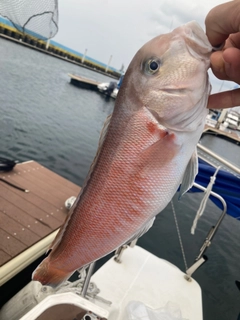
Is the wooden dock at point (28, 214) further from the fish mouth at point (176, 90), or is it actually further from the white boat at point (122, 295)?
the fish mouth at point (176, 90)

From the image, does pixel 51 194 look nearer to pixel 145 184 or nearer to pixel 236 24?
pixel 145 184

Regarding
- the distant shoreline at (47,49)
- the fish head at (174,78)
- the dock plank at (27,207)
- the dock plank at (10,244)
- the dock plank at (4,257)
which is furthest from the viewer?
the distant shoreline at (47,49)

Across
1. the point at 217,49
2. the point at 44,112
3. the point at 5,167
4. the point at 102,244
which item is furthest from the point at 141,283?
the point at 44,112

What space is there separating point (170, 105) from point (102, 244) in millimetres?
865

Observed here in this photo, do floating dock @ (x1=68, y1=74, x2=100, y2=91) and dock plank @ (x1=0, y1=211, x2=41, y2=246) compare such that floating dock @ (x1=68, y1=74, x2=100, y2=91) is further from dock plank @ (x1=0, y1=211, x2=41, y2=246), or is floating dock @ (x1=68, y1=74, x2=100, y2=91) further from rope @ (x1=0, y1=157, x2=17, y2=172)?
dock plank @ (x1=0, y1=211, x2=41, y2=246)

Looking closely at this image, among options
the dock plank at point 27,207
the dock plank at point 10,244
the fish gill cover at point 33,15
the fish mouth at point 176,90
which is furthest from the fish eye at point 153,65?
the fish gill cover at point 33,15

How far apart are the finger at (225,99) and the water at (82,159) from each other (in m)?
5.94

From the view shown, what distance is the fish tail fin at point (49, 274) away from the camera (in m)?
1.69

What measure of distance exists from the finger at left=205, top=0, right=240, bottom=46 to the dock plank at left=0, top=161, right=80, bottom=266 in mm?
3853

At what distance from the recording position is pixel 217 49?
1564 mm

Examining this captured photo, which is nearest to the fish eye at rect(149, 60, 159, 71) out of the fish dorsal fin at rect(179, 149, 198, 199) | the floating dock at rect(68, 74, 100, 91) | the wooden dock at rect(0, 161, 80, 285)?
the fish dorsal fin at rect(179, 149, 198, 199)

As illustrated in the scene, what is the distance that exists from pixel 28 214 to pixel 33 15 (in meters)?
4.14

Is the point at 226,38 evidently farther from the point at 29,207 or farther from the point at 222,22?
A: the point at 29,207

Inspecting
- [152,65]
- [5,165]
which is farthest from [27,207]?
[152,65]
